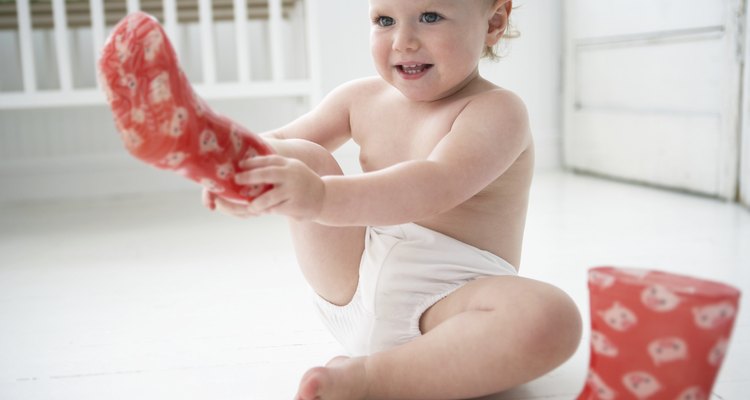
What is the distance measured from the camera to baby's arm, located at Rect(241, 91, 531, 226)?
23.1 inches

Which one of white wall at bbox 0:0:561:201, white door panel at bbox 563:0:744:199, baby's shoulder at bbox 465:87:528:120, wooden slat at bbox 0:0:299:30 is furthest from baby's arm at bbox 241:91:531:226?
wooden slat at bbox 0:0:299:30

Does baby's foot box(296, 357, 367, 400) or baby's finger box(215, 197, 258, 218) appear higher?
baby's finger box(215, 197, 258, 218)

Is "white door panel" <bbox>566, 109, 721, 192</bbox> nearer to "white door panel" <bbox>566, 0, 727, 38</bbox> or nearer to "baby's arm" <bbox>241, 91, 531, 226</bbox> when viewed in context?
"white door panel" <bbox>566, 0, 727, 38</bbox>

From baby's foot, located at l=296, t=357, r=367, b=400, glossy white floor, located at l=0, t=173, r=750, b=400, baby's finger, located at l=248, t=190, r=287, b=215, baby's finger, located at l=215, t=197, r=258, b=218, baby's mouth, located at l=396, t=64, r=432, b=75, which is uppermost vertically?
baby's mouth, located at l=396, t=64, r=432, b=75

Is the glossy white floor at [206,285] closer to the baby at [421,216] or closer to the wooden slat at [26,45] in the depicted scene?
the baby at [421,216]

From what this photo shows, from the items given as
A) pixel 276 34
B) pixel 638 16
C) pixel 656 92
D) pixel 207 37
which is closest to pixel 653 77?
Result: pixel 656 92

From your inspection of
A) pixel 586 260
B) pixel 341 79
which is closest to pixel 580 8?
pixel 341 79

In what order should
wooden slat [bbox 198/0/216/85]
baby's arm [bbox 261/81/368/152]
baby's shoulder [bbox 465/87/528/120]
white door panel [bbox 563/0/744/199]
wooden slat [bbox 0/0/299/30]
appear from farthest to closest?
wooden slat [bbox 0/0/299/30], wooden slat [bbox 198/0/216/85], white door panel [bbox 563/0/744/199], baby's arm [bbox 261/81/368/152], baby's shoulder [bbox 465/87/528/120]

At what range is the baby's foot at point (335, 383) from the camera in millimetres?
657

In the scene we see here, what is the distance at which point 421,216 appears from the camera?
0.63m

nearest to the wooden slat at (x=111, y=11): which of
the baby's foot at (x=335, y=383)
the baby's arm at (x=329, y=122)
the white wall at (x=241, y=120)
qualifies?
the white wall at (x=241, y=120)

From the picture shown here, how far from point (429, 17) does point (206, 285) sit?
610 mm

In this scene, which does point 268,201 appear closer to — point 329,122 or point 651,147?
point 329,122

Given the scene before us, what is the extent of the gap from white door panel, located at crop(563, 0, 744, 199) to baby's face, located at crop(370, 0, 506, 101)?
1.19 m
